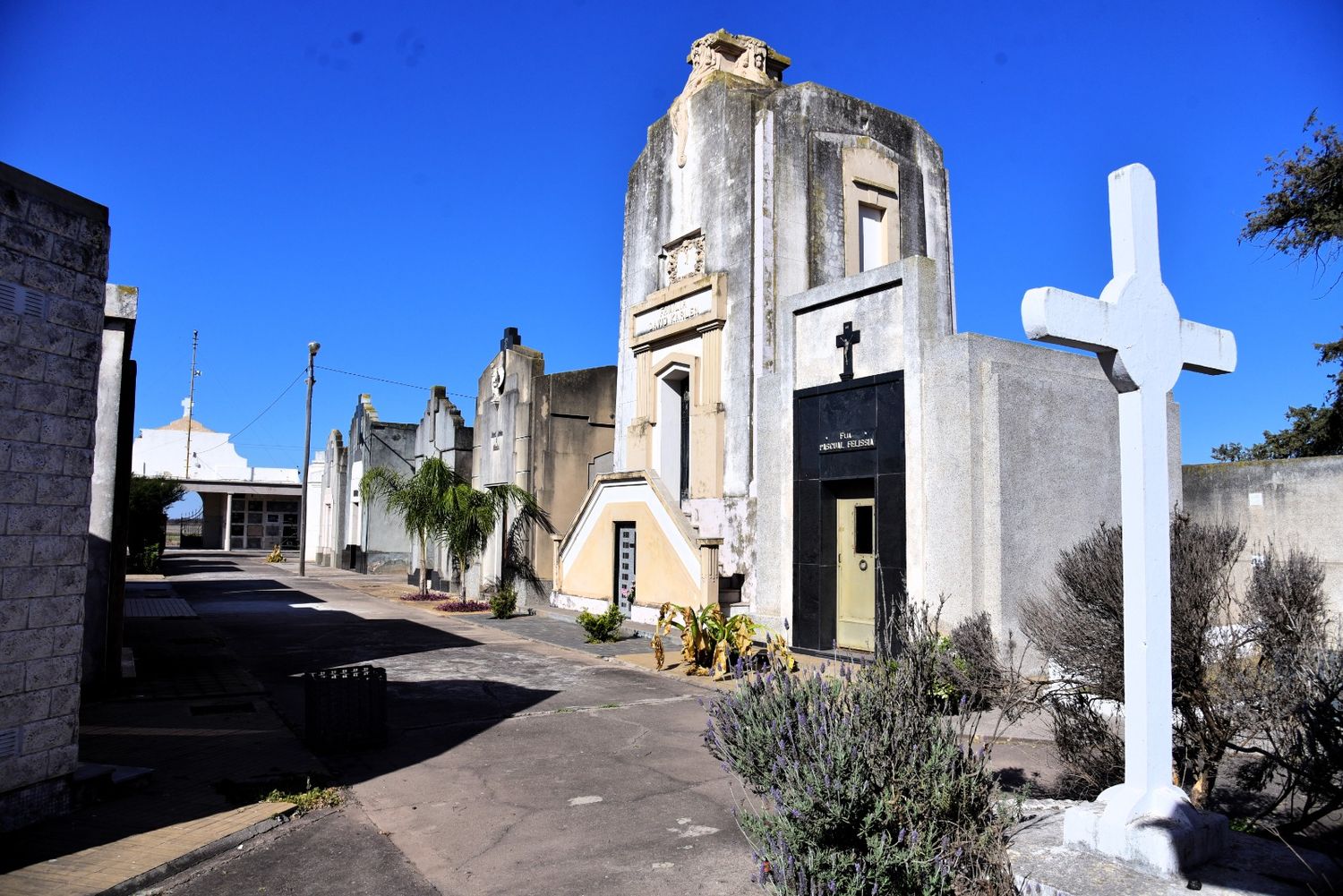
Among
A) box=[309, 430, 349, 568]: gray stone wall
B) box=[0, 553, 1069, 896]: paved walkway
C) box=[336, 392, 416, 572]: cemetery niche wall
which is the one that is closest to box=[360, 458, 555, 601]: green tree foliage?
box=[0, 553, 1069, 896]: paved walkway

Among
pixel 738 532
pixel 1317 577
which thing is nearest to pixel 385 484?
pixel 738 532

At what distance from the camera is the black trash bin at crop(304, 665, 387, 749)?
25.9 ft

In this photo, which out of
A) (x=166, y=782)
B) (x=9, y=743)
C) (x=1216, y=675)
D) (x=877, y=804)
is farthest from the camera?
(x=166, y=782)

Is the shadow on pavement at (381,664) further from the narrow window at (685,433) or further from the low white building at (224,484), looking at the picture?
the low white building at (224,484)

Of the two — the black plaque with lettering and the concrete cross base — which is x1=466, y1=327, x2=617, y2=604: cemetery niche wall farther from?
the concrete cross base

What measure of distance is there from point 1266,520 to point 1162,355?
12.4 meters

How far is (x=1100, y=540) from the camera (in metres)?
6.77

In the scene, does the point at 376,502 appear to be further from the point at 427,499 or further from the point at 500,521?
the point at 500,521

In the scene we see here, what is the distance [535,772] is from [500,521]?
16144 mm

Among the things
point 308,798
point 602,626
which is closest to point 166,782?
point 308,798

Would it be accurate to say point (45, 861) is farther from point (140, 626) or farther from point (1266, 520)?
point (1266, 520)

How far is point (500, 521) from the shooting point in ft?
75.6

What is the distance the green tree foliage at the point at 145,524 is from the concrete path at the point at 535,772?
67.7ft

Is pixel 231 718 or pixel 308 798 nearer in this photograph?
pixel 308 798
